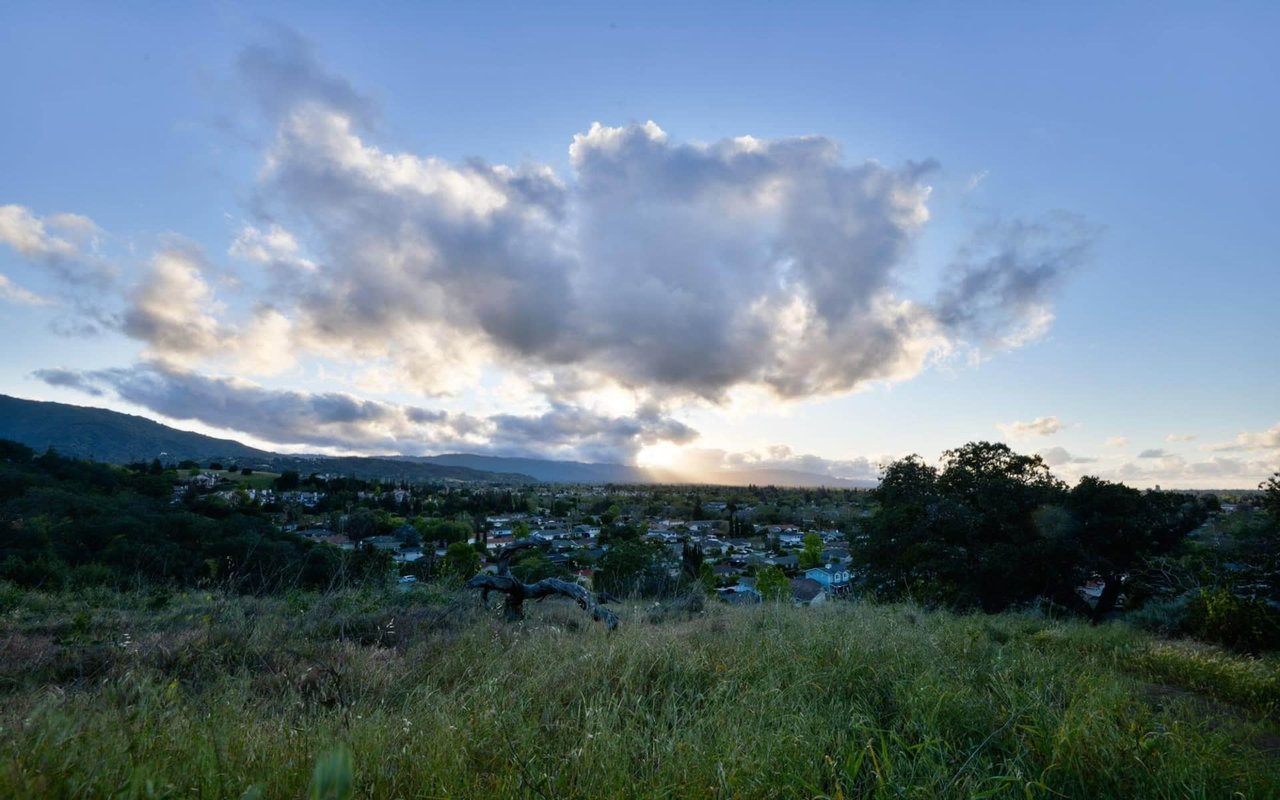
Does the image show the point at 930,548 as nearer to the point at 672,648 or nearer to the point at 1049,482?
the point at 1049,482

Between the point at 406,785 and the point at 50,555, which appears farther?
the point at 50,555

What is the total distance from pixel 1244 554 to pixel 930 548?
8.24 meters

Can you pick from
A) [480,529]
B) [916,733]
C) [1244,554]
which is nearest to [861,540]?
[1244,554]

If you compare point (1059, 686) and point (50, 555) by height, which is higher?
point (1059, 686)

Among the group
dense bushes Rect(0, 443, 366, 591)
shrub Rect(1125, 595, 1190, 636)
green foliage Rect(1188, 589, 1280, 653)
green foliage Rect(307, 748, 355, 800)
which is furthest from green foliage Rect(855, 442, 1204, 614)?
green foliage Rect(307, 748, 355, 800)

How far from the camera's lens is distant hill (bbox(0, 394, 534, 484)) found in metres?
128

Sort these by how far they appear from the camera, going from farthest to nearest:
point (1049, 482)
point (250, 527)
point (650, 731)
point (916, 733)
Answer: point (250, 527), point (1049, 482), point (916, 733), point (650, 731)

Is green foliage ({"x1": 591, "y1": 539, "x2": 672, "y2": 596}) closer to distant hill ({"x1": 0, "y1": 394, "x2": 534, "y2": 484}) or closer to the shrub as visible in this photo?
the shrub

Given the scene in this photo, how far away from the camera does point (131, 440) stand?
141 metres

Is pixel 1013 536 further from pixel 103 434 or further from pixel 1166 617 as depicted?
pixel 103 434

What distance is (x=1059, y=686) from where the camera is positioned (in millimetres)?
4828

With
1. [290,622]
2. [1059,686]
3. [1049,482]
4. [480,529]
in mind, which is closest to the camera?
[1059,686]

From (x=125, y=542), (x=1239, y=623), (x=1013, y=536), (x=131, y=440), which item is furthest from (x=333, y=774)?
(x=131, y=440)

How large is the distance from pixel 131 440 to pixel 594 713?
18922 cm
